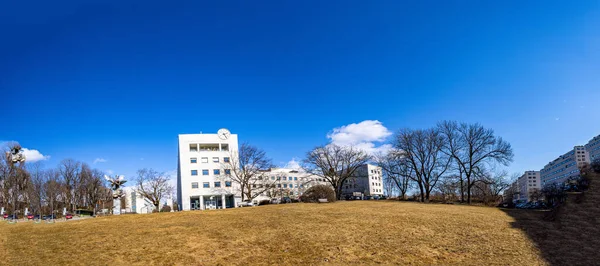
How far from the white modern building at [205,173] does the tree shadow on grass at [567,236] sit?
61.2 meters

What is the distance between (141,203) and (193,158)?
41857mm

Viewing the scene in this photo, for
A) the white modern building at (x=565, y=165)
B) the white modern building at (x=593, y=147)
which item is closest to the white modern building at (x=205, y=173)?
the white modern building at (x=565, y=165)

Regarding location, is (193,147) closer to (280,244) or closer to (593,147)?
(280,244)

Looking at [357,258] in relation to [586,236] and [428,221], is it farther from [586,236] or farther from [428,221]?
[586,236]

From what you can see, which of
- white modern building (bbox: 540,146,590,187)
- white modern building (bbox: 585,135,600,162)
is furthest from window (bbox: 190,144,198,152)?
white modern building (bbox: 585,135,600,162)

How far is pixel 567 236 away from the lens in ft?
54.5

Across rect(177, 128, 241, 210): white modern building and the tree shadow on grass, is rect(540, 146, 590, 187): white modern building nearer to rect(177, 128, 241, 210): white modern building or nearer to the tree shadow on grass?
rect(177, 128, 241, 210): white modern building

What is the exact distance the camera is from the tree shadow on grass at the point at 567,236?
13.0 metres

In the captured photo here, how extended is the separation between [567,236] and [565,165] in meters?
168

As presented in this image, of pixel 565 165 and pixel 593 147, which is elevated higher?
pixel 593 147

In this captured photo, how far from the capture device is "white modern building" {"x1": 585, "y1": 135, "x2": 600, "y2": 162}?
128 meters

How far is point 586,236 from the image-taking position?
52.9ft

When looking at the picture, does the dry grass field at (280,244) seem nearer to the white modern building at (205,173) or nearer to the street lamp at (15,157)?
the street lamp at (15,157)

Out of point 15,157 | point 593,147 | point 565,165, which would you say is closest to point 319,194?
point 15,157
